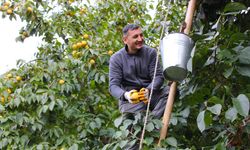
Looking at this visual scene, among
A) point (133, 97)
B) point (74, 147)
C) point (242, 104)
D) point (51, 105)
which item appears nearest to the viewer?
point (242, 104)

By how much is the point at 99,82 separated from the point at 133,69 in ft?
2.53

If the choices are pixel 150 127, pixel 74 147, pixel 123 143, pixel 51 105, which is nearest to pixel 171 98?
pixel 150 127

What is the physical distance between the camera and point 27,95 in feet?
9.77

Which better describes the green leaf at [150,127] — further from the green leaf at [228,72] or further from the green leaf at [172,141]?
the green leaf at [228,72]

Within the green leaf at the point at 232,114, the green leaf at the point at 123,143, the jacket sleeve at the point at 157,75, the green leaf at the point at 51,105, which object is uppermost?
the green leaf at the point at 232,114

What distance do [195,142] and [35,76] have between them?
1.34 meters

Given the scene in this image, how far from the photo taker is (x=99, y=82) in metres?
2.99

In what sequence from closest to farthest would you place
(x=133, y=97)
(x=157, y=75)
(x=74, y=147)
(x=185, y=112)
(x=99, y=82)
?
1. (x=185, y=112)
2. (x=133, y=97)
3. (x=157, y=75)
4. (x=74, y=147)
5. (x=99, y=82)

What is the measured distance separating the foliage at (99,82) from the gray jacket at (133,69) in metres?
0.19

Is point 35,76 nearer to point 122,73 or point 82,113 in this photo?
point 82,113

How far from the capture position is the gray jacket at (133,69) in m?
2.24

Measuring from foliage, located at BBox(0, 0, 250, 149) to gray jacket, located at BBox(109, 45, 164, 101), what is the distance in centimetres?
19

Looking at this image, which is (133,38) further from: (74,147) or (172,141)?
(74,147)

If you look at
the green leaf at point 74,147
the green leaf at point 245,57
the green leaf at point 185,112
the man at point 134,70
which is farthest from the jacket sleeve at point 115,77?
the green leaf at point 245,57
